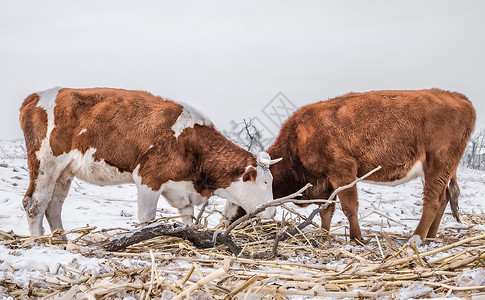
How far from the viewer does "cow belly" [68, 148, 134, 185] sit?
618 cm

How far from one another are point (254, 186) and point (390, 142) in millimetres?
1893

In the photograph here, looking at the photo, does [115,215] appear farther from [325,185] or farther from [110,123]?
[325,185]

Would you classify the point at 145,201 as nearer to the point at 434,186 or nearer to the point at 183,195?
the point at 183,195

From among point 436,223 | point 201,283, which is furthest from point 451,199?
point 201,283

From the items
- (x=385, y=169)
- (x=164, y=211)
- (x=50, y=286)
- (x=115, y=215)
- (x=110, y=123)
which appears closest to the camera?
(x=50, y=286)

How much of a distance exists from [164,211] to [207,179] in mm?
1869

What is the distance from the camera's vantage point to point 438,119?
646cm

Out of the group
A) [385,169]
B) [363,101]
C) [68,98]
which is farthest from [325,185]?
[68,98]

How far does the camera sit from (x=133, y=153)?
6.15 m

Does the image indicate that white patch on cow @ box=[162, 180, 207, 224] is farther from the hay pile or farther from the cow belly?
the hay pile

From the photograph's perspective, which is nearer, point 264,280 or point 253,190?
point 264,280

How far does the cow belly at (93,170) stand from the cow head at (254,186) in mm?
1400

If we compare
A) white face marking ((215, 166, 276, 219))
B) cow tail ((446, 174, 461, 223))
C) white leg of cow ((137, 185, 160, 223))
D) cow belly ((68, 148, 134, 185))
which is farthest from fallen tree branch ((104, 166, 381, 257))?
cow tail ((446, 174, 461, 223))

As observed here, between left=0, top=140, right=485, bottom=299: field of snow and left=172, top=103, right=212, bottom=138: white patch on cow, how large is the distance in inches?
42.1
